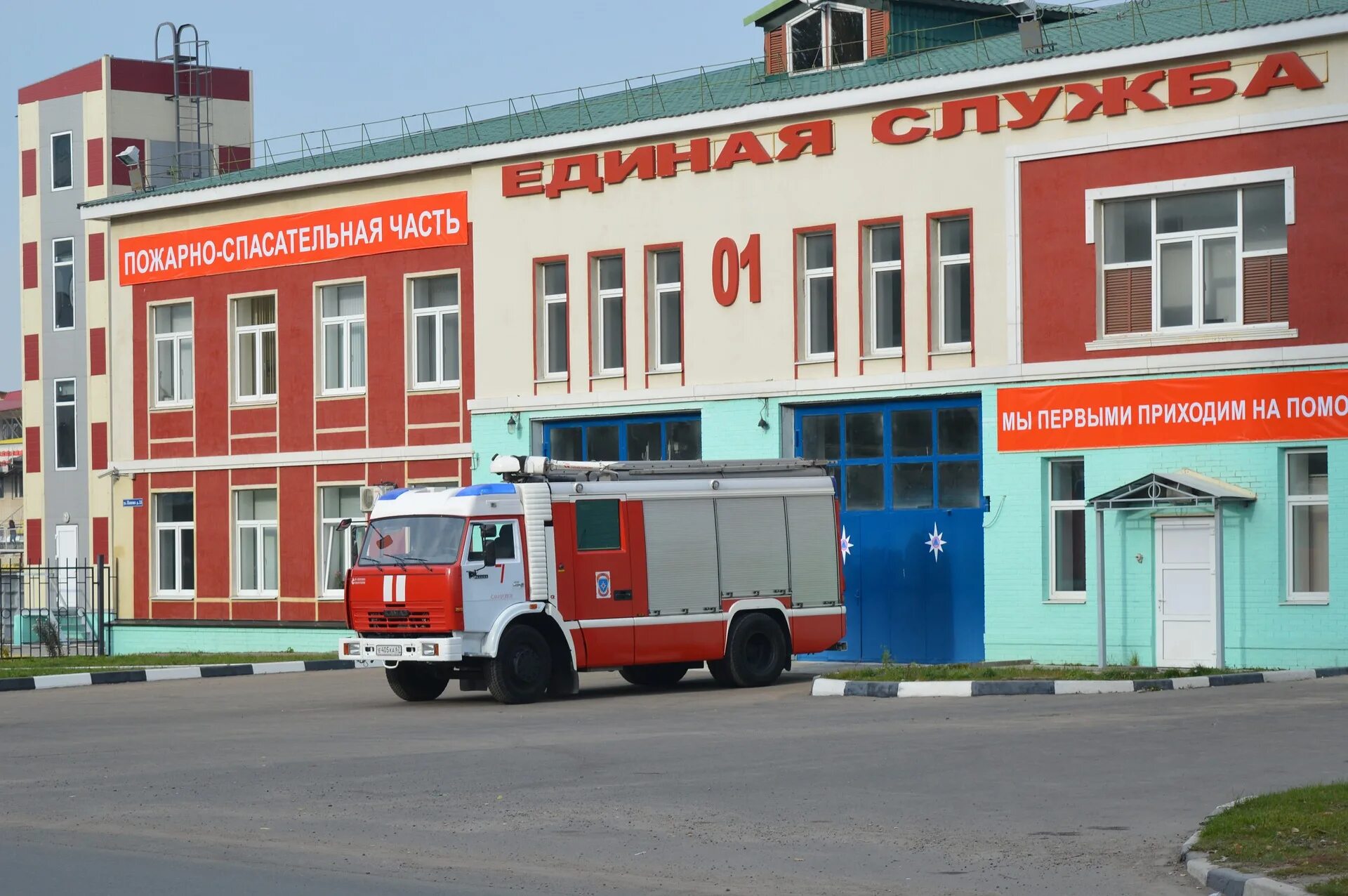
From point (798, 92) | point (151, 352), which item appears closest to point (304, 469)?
point (151, 352)

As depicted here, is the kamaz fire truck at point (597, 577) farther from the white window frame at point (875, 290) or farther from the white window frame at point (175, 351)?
the white window frame at point (175, 351)

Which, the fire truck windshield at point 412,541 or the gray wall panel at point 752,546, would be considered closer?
the fire truck windshield at point 412,541

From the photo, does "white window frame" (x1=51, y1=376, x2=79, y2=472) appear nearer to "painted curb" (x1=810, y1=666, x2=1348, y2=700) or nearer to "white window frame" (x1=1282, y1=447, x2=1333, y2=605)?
"painted curb" (x1=810, y1=666, x2=1348, y2=700)

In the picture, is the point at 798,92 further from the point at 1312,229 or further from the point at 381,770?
the point at 381,770

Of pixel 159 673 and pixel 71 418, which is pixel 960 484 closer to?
pixel 159 673

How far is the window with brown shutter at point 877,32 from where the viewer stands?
3189cm

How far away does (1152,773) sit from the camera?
13.5 meters

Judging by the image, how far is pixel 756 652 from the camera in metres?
24.3

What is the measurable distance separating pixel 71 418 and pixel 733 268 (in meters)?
32.1

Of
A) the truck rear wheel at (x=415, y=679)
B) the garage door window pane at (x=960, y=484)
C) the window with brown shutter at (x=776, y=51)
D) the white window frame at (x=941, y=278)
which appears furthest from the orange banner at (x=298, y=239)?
the truck rear wheel at (x=415, y=679)

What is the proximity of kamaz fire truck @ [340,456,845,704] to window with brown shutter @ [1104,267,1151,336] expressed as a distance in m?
4.92

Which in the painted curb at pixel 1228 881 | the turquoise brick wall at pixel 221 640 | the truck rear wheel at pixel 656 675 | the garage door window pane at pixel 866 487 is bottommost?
the turquoise brick wall at pixel 221 640

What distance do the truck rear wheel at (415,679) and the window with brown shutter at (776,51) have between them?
47.0ft

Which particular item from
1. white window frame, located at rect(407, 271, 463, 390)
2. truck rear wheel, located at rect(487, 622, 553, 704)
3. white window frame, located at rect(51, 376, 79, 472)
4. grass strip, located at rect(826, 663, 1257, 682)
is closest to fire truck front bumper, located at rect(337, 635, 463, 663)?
truck rear wheel, located at rect(487, 622, 553, 704)
